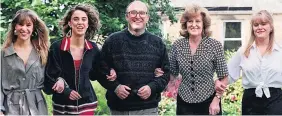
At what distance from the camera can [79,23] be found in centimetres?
422

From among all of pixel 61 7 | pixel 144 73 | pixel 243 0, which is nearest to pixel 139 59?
pixel 144 73

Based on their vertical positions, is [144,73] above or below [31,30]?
below

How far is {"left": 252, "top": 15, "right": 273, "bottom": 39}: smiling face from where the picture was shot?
4353 mm

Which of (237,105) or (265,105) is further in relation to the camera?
(237,105)

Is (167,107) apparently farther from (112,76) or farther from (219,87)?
(112,76)

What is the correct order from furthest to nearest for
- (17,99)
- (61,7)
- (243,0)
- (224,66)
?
1. (243,0)
2. (61,7)
3. (224,66)
4. (17,99)

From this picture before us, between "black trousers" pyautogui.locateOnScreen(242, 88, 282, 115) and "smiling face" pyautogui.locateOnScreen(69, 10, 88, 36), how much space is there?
160 cm

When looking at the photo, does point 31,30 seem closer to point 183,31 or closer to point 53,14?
point 183,31

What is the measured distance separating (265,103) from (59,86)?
184 centimetres

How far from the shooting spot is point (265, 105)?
14.3ft

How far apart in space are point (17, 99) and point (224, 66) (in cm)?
182

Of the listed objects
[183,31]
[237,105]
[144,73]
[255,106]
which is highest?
[183,31]

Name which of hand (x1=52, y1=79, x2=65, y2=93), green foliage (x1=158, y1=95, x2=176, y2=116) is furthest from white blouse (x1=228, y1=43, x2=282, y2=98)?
green foliage (x1=158, y1=95, x2=176, y2=116)

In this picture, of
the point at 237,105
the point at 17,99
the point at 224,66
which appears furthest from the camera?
the point at 237,105
